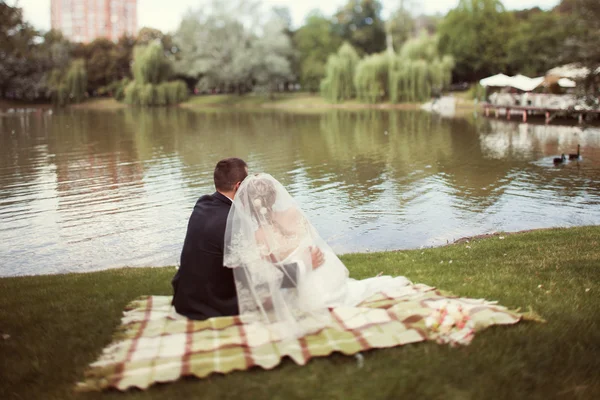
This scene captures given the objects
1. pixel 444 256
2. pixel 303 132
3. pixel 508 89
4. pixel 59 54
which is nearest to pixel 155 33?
pixel 59 54

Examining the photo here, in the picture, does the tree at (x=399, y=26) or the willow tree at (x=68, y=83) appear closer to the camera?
the willow tree at (x=68, y=83)

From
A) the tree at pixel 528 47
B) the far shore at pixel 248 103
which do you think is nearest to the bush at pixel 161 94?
the far shore at pixel 248 103

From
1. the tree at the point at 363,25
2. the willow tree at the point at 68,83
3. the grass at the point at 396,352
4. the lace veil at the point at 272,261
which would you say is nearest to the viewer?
the grass at the point at 396,352

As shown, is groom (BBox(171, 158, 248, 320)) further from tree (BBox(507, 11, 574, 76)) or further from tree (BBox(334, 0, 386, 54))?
tree (BBox(334, 0, 386, 54))

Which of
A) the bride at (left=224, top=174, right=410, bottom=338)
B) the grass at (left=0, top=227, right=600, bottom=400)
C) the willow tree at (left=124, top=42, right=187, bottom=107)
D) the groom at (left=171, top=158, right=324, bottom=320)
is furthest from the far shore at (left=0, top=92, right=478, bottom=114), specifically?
the groom at (left=171, top=158, right=324, bottom=320)

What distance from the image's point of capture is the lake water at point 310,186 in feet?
37.6

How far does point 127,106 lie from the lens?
72375 mm

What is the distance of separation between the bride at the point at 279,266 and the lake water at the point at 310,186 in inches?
134

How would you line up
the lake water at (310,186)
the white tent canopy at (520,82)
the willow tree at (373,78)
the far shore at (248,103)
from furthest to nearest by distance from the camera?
the far shore at (248,103) → the willow tree at (373,78) → the white tent canopy at (520,82) → the lake water at (310,186)

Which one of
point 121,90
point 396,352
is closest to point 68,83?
point 121,90

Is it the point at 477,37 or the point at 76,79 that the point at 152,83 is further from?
the point at 477,37

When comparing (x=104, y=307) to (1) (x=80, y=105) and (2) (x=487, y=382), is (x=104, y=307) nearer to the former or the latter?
(2) (x=487, y=382)

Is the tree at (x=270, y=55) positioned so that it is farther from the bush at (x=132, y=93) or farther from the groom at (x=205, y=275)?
the groom at (x=205, y=275)

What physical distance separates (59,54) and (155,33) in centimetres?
1787
